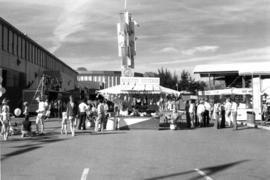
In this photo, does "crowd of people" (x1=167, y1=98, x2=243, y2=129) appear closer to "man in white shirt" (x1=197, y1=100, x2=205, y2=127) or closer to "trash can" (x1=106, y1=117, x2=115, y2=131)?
"man in white shirt" (x1=197, y1=100, x2=205, y2=127)

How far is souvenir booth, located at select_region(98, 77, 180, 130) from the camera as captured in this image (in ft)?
74.4

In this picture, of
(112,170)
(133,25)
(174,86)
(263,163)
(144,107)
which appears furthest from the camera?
(174,86)

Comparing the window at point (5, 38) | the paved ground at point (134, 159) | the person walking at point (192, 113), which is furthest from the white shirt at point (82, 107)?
the window at point (5, 38)

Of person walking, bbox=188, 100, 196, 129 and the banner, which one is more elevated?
the banner

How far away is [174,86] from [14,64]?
41726mm

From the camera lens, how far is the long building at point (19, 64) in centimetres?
4281

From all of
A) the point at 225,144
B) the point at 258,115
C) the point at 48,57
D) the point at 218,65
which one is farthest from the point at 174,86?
the point at 225,144

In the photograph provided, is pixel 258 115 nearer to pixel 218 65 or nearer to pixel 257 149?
pixel 257 149

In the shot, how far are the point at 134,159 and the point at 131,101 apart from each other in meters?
16.1

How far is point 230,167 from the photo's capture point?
1020cm

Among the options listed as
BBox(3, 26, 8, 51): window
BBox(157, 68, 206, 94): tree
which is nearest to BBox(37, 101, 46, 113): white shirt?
BBox(3, 26, 8, 51): window

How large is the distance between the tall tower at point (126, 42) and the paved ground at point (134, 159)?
14939 millimetres

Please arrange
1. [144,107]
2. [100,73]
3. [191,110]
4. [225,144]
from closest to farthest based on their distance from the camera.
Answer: [225,144]
[191,110]
[144,107]
[100,73]

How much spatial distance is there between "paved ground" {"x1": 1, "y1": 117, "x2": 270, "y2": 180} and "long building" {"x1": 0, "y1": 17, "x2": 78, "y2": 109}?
88.6 ft
